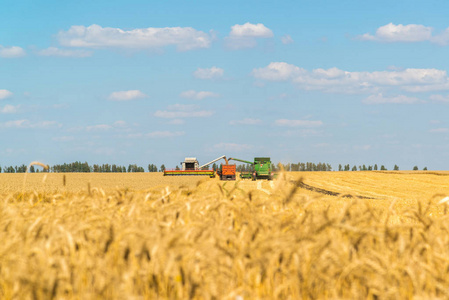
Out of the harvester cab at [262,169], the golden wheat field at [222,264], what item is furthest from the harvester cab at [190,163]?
the golden wheat field at [222,264]

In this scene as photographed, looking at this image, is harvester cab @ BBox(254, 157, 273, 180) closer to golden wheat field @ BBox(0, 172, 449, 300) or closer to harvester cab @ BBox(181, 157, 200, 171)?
harvester cab @ BBox(181, 157, 200, 171)

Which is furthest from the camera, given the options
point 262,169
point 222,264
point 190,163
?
point 190,163

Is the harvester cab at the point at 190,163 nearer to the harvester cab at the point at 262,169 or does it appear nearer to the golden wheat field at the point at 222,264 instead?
the harvester cab at the point at 262,169

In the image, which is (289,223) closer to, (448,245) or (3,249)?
(448,245)

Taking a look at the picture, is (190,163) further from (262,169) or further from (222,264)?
(222,264)

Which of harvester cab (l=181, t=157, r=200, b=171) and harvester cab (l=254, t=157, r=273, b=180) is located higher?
harvester cab (l=181, t=157, r=200, b=171)

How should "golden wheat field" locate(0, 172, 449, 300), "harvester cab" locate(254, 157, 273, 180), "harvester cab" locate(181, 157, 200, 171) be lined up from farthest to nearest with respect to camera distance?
"harvester cab" locate(181, 157, 200, 171) < "harvester cab" locate(254, 157, 273, 180) < "golden wheat field" locate(0, 172, 449, 300)

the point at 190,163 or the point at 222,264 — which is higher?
the point at 190,163

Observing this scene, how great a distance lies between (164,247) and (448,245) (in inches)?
84.6

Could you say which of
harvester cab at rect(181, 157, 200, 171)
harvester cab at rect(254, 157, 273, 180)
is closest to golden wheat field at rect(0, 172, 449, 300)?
harvester cab at rect(254, 157, 273, 180)

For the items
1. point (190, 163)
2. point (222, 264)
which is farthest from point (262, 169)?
point (222, 264)

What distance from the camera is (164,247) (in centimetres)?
264

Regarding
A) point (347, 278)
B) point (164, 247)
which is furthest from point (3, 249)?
point (347, 278)

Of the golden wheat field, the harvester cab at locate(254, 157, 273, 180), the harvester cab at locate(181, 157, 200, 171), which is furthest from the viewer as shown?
the harvester cab at locate(181, 157, 200, 171)
